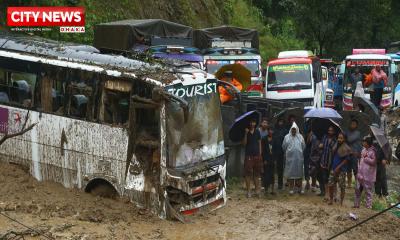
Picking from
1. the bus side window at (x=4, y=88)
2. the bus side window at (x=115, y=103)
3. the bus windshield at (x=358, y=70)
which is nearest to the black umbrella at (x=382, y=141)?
the bus side window at (x=115, y=103)

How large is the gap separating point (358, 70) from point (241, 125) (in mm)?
13310

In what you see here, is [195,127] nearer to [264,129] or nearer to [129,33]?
[264,129]

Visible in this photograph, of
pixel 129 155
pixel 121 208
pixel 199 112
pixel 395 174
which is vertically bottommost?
pixel 395 174

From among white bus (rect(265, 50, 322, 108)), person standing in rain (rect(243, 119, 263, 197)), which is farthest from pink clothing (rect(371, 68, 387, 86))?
person standing in rain (rect(243, 119, 263, 197))

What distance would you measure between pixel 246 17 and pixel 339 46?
711cm

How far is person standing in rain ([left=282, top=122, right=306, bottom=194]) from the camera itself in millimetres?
12539

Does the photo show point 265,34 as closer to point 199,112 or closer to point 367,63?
point 367,63

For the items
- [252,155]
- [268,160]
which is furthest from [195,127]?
[268,160]

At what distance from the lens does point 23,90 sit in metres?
11.3

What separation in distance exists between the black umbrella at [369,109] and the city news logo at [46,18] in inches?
360

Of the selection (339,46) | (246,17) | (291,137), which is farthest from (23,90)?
(339,46)

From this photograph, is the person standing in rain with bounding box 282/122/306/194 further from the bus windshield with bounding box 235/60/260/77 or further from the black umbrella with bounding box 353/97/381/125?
the bus windshield with bounding box 235/60/260/77

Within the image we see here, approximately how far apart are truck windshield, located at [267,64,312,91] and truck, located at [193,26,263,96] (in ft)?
2.31

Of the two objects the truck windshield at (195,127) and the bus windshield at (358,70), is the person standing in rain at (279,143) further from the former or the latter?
the bus windshield at (358,70)
